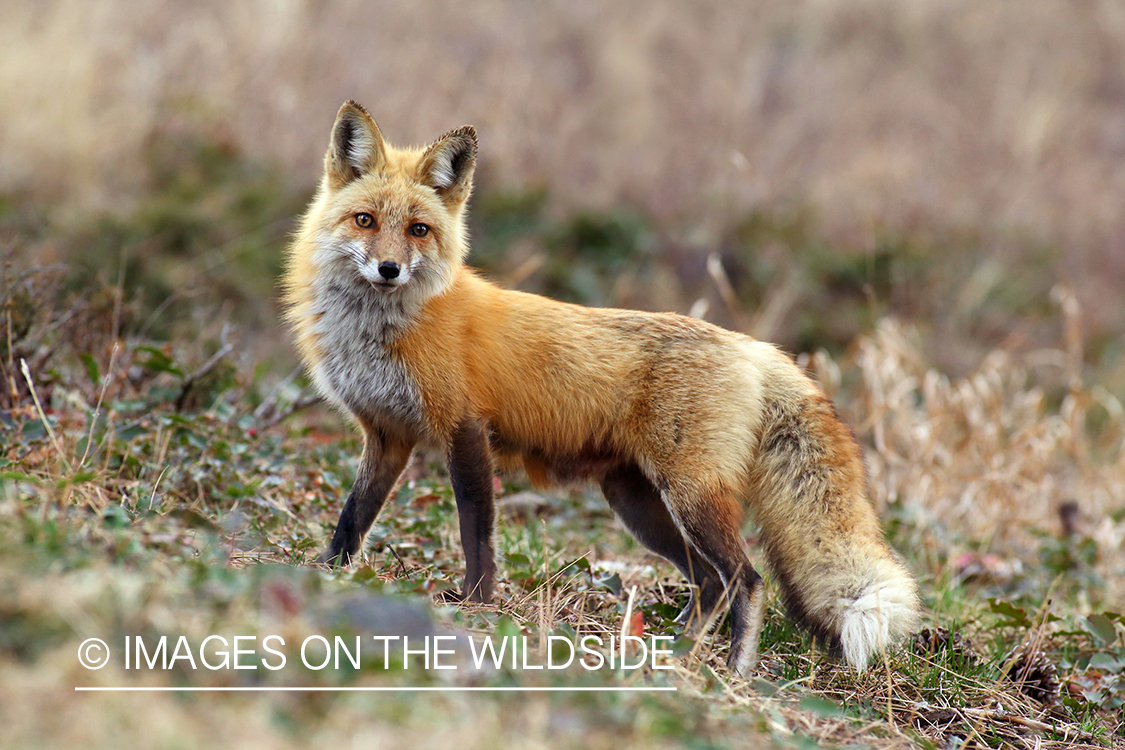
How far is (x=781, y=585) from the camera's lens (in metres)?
3.92

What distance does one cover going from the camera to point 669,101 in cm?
1328

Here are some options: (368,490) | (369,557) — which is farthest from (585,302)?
(368,490)

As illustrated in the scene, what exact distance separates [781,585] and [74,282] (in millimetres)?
5393

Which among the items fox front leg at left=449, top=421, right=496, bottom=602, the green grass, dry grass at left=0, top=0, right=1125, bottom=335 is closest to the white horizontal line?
the green grass

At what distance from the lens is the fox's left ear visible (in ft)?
13.7

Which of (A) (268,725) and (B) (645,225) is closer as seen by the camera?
(A) (268,725)

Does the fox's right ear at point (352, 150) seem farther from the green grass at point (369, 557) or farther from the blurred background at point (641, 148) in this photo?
the blurred background at point (641, 148)

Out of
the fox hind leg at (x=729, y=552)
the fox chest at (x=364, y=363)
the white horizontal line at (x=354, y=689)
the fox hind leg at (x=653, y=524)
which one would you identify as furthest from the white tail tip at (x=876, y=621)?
the fox chest at (x=364, y=363)

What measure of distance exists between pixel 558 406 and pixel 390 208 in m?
1.11

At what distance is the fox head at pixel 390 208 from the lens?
3.91 m

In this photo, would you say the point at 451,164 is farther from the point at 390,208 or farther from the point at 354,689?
the point at 354,689

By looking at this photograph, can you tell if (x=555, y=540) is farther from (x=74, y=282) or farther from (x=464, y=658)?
(x=74, y=282)

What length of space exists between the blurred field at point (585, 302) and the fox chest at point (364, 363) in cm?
66

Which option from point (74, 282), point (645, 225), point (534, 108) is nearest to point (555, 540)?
point (74, 282)
